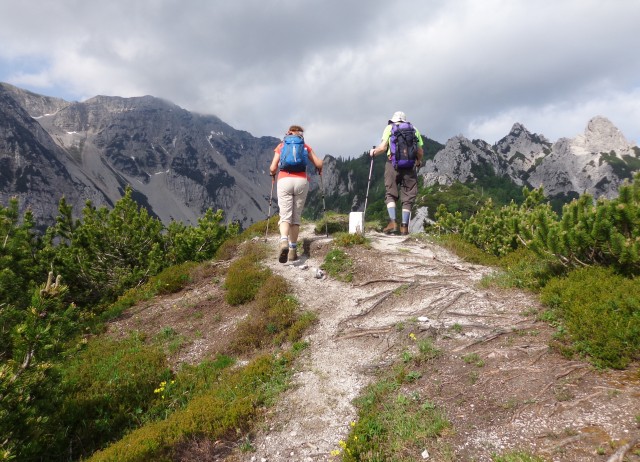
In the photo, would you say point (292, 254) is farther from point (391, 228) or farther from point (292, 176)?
point (391, 228)

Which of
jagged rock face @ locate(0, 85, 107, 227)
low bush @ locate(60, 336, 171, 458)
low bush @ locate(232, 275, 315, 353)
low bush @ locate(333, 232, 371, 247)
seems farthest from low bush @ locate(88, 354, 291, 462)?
jagged rock face @ locate(0, 85, 107, 227)

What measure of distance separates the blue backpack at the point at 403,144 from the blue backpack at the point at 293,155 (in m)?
3.28

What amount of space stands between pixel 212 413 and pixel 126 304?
7143 mm

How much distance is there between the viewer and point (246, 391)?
597 centimetres

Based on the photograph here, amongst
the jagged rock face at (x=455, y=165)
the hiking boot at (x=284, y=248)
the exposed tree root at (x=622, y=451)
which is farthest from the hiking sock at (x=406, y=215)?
the jagged rock face at (x=455, y=165)

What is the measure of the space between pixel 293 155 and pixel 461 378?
7157 mm

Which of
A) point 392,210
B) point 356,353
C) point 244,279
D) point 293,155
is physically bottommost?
point 356,353

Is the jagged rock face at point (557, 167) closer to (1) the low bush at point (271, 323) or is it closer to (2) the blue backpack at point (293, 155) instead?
(2) the blue backpack at point (293, 155)

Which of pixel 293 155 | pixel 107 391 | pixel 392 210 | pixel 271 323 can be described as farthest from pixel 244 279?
pixel 392 210

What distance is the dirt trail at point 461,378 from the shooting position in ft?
12.8

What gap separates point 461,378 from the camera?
5223mm

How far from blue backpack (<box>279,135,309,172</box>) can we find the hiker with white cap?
321 cm

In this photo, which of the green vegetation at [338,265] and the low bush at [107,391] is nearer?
the low bush at [107,391]

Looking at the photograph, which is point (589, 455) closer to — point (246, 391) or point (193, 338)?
point (246, 391)
